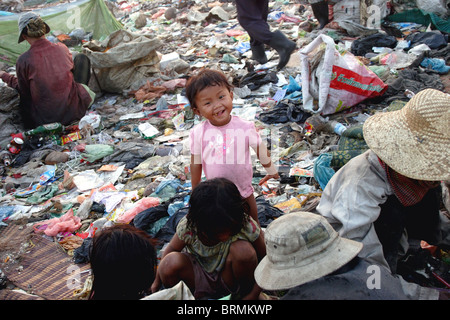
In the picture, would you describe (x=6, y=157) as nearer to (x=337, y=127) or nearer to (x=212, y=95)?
(x=212, y=95)

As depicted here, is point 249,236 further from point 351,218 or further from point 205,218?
point 351,218

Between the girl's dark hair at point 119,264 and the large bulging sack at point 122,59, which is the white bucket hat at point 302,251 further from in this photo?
the large bulging sack at point 122,59

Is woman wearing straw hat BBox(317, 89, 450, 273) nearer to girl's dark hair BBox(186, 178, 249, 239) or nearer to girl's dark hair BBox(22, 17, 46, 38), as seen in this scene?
girl's dark hair BBox(186, 178, 249, 239)

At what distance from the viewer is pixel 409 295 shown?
149 cm

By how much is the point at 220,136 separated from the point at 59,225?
1669 millimetres

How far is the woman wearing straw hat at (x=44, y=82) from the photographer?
4.79 m

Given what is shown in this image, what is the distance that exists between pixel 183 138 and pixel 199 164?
2.09 metres

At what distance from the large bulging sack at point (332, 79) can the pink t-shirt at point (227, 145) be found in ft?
6.27

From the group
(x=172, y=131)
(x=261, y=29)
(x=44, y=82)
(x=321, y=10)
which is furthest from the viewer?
(x=321, y=10)

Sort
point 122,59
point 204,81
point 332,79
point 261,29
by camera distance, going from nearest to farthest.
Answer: point 204,81
point 332,79
point 261,29
point 122,59

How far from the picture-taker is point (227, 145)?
2.20 m

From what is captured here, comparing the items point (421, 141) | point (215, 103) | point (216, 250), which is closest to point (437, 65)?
point (421, 141)

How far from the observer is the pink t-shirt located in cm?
220

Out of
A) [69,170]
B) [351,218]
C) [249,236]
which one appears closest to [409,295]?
[351,218]
